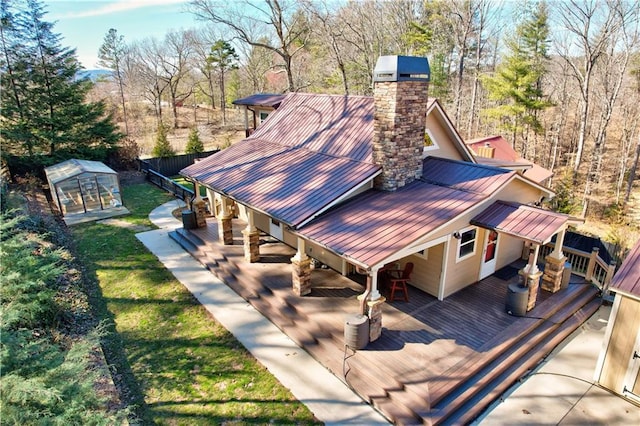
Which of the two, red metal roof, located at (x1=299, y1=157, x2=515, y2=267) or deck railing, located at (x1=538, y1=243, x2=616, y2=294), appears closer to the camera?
red metal roof, located at (x1=299, y1=157, x2=515, y2=267)

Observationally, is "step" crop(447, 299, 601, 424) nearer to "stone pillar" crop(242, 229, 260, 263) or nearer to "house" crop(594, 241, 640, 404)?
"house" crop(594, 241, 640, 404)

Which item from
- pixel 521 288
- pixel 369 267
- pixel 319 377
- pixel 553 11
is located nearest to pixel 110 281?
pixel 319 377

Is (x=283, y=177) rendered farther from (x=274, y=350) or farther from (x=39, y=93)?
(x=39, y=93)

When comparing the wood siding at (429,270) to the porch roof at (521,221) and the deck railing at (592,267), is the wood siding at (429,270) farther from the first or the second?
the deck railing at (592,267)

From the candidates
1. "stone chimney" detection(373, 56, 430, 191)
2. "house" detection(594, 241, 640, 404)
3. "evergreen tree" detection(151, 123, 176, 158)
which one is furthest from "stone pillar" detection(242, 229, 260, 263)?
"evergreen tree" detection(151, 123, 176, 158)

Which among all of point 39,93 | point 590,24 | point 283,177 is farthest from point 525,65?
point 39,93

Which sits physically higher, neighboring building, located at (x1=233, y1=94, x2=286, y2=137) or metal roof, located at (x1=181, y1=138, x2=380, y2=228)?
neighboring building, located at (x1=233, y1=94, x2=286, y2=137)
